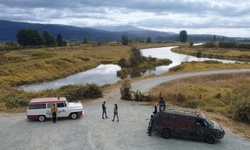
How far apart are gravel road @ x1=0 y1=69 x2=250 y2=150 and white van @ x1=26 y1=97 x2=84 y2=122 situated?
575 mm

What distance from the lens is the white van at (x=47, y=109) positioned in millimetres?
27141

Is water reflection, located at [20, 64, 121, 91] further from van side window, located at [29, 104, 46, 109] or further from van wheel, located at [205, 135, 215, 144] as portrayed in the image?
van wheel, located at [205, 135, 215, 144]

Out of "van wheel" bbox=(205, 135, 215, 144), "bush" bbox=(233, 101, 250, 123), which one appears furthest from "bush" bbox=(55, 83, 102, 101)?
"van wheel" bbox=(205, 135, 215, 144)

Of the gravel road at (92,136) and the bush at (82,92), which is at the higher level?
the bush at (82,92)

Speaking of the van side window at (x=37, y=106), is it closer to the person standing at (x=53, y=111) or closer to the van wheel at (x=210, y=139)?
the person standing at (x=53, y=111)

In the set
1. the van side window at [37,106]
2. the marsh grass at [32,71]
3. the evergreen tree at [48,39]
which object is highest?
the evergreen tree at [48,39]

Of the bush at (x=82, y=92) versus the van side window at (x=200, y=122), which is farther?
the bush at (x=82, y=92)

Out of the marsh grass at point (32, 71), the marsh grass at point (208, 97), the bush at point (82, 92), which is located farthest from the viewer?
the bush at point (82, 92)

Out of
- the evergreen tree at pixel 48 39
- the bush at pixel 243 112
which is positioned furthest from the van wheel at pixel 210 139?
the evergreen tree at pixel 48 39

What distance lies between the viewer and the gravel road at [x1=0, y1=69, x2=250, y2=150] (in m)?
21.2

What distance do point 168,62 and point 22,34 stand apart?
243ft

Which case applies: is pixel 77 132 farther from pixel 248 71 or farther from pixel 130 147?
pixel 248 71

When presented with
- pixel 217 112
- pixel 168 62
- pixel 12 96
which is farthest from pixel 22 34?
pixel 217 112

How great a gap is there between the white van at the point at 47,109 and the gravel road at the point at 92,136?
575mm
